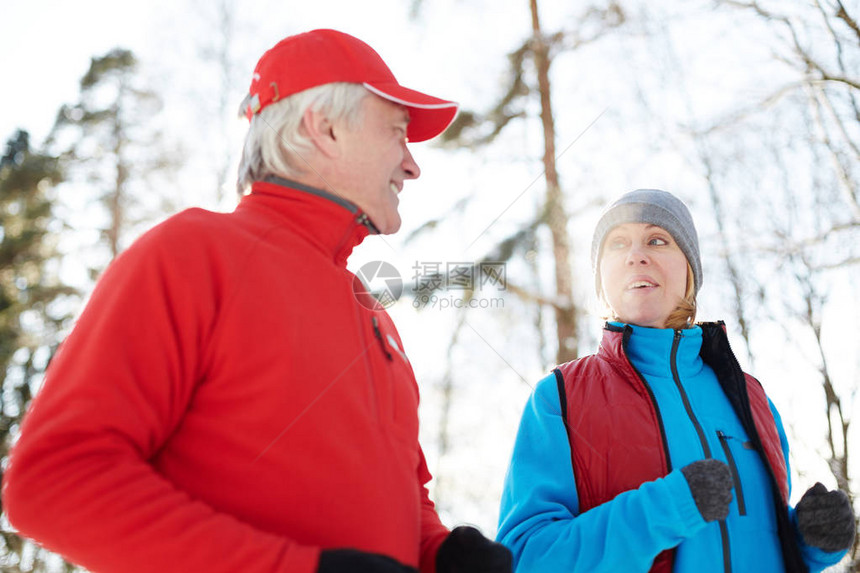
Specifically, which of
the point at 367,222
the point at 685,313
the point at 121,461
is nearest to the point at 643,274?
the point at 685,313

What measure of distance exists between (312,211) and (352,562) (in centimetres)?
74

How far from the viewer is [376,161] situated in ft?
5.24

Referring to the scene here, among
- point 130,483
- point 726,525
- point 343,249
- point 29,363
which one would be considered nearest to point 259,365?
point 130,483

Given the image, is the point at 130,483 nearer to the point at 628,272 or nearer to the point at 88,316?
the point at 88,316

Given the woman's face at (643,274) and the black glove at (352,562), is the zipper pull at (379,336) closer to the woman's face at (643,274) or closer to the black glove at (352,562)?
the black glove at (352,562)

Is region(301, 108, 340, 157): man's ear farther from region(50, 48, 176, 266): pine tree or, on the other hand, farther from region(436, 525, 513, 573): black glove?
region(50, 48, 176, 266): pine tree

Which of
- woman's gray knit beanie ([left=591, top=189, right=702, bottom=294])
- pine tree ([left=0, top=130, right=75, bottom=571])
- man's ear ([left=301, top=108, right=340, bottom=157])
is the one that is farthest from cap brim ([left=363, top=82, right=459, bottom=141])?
pine tree ([left=0, top=130, right=75, bottom=571])

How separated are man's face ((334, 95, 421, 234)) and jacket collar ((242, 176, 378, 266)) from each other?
61mm

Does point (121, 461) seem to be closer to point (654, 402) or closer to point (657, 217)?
point (654, 402)

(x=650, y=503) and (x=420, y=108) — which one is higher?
(x=420, y=108)

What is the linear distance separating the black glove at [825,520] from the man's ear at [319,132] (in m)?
1.57

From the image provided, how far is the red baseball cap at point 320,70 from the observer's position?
154 centimetres

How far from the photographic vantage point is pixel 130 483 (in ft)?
3.19

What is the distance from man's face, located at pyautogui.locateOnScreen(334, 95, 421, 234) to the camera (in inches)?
61.0
